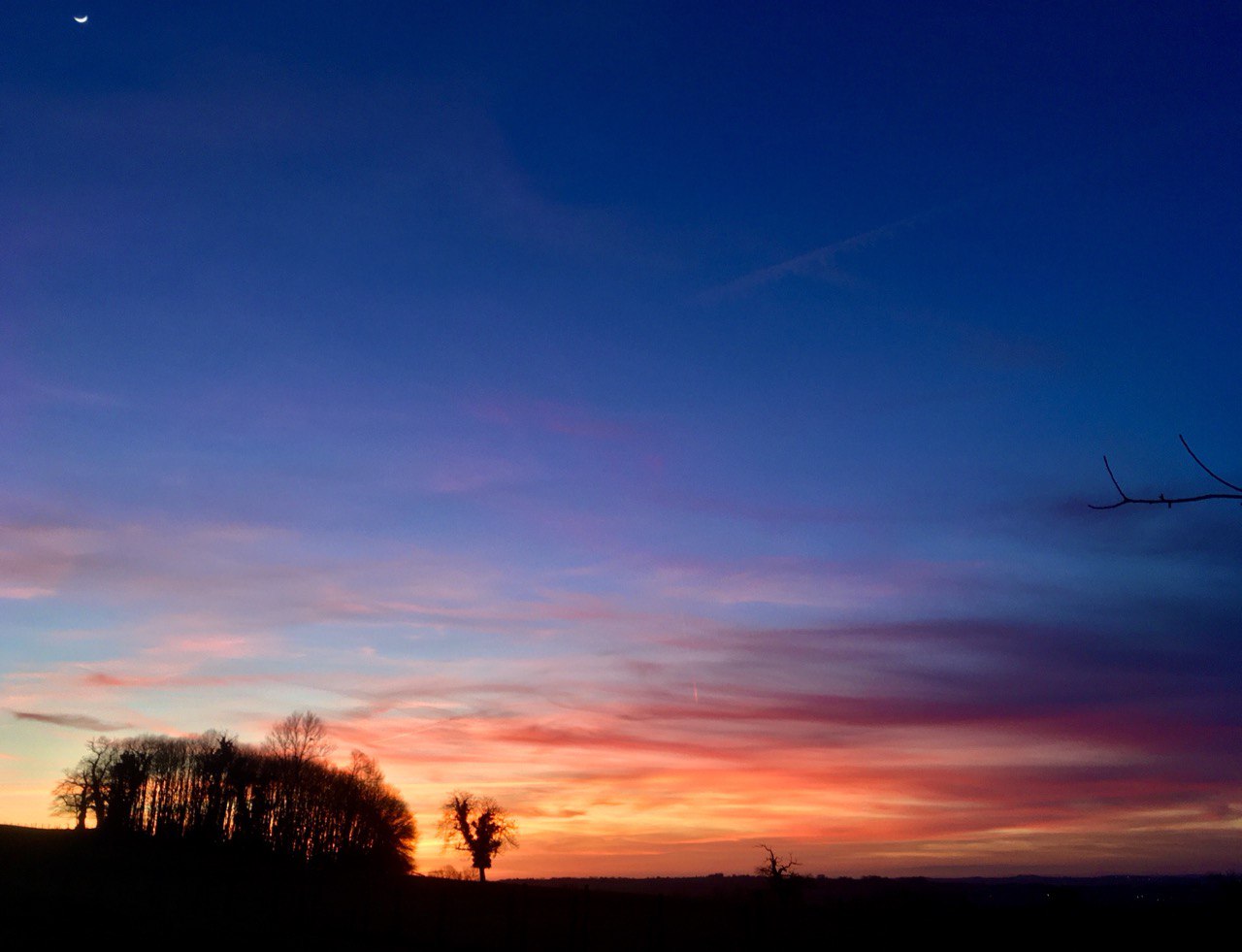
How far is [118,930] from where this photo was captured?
32.0 metres

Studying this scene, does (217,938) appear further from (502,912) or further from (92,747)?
(92,747)

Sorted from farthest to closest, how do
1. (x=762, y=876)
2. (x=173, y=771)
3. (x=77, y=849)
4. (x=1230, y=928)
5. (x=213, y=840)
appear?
(x=173, y=771) < (x=213, y=840) < (x=77, y=849) < (x=762, y=876) < (x=1230, y=928)

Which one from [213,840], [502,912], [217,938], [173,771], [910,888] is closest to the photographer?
[217,938]

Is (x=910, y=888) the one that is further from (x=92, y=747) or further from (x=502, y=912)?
(x=92, y=747)

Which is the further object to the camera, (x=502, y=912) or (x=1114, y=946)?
(x=502, y=912)

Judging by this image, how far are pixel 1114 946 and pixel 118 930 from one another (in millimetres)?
33409

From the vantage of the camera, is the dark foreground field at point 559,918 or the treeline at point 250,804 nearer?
the dark foreground field at point 559,918

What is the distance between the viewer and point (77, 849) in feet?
286

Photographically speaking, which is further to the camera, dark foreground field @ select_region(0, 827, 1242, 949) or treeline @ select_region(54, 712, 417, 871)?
treeline @ select_region(54, 712, 417, 871)

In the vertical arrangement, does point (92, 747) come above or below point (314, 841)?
above

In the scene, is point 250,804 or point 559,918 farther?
point 250,804

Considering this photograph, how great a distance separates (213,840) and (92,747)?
24.5m

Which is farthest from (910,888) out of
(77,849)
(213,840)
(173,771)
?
(173,771)

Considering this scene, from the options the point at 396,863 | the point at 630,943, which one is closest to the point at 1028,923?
the point at 630,943
